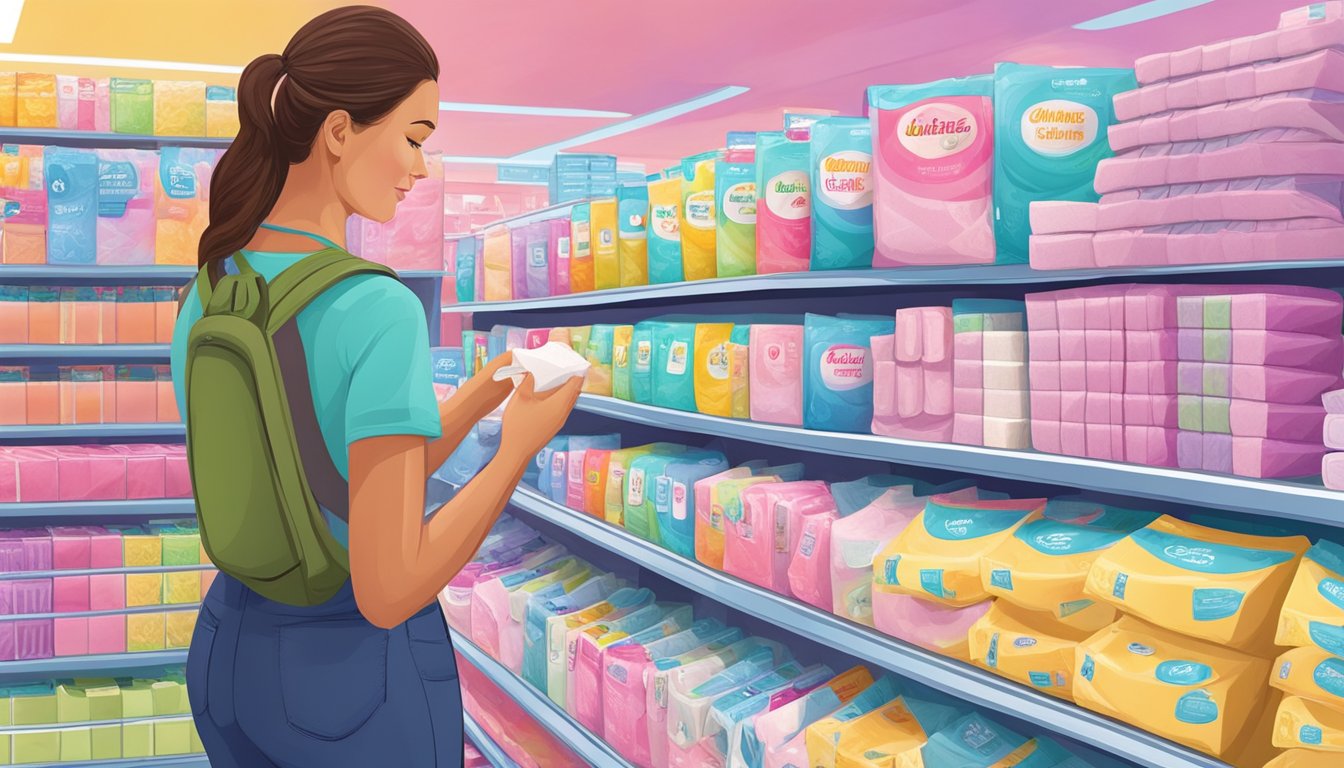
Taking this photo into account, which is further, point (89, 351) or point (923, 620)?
point (89, 351)

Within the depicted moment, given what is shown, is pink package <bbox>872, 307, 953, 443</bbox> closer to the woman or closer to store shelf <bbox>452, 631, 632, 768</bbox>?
the woman

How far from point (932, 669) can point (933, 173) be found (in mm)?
939

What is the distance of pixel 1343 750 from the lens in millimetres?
→ 1474

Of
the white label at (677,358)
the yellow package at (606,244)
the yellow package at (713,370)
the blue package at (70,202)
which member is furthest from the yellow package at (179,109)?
the yellow package at (713,370)

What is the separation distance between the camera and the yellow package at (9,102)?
452cm

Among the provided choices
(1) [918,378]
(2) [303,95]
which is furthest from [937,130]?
(2) [303,95]

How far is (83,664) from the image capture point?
4559mm

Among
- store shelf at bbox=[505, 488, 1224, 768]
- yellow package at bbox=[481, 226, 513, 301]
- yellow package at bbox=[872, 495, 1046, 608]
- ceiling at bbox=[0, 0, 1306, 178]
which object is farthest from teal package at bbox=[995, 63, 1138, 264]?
ceiling at bbox=[0, 0, 1306, 178]

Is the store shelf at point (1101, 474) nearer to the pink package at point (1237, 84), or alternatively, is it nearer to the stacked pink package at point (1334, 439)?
the stacked pink package at point (1334, 439)

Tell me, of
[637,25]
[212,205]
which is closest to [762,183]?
[212,205]

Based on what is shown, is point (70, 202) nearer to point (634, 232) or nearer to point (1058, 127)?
point (634, 232)

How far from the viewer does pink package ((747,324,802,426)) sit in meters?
2.68

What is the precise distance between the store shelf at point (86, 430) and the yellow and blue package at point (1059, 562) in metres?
3.73

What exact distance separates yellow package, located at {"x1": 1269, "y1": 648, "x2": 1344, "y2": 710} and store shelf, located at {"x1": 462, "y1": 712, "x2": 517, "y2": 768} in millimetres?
2936
